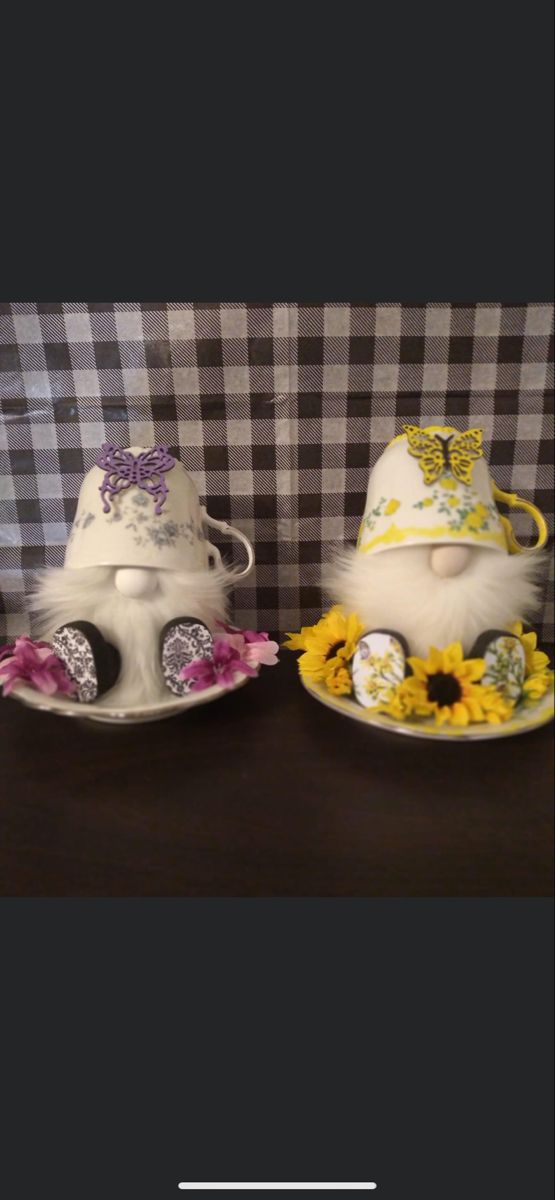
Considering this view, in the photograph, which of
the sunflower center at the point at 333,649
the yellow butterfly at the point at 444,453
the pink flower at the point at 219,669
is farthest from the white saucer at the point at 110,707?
the yellow butterfly at the point at 444,453

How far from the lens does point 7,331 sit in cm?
107

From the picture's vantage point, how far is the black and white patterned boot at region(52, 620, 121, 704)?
870 mm

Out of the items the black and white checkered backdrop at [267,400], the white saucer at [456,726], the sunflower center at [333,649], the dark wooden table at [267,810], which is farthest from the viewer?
the black and white checkered backdrop at [267,400]

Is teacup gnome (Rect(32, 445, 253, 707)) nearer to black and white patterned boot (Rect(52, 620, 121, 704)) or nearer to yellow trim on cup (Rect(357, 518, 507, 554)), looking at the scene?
black and white patterned boot (Rect(52, 620, 121, 704))

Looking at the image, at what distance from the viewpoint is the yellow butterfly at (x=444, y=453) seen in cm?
87

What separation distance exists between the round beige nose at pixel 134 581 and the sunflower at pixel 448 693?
31cm

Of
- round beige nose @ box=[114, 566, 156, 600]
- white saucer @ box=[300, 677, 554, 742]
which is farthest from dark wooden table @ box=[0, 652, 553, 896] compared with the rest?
round beige nose @ box=[114, 566, 156, 600]

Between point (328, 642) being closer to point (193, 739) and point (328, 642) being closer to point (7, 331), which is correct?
point (193, 739)

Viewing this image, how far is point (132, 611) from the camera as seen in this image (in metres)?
0.90

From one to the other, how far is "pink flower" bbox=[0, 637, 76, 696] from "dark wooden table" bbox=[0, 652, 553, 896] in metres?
0.08

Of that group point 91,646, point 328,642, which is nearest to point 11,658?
point 91,646

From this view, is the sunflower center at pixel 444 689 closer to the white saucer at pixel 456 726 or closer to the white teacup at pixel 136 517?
the white saucer at pixel 456 726

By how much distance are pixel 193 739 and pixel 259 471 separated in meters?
0.43

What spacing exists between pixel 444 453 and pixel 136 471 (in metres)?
0.36
